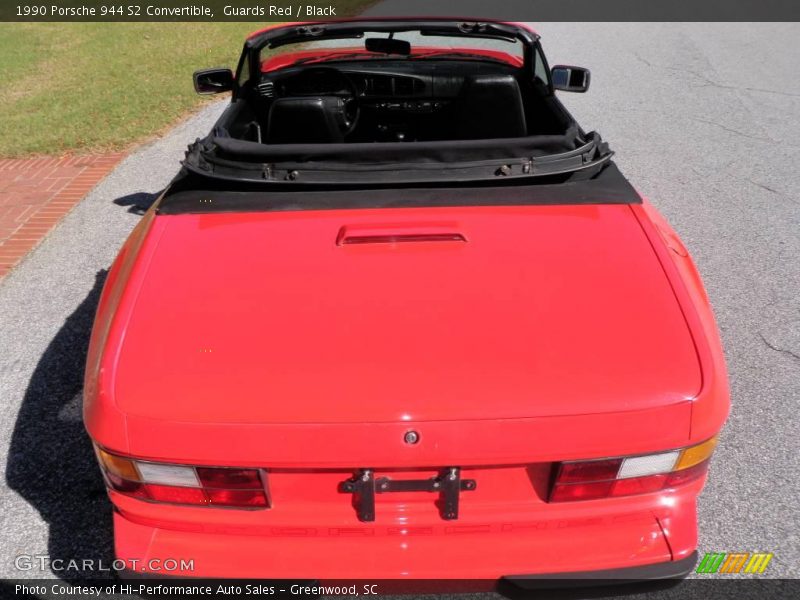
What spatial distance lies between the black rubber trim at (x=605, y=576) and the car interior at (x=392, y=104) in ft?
6.35

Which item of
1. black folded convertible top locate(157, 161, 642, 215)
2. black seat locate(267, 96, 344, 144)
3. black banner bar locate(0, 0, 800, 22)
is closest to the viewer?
black folded convertible top locate(157, 161, 642, 215)

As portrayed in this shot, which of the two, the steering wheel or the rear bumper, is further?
the steering wheel

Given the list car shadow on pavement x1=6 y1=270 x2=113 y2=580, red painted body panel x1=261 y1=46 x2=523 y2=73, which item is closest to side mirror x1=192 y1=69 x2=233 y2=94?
red painted body panel x1=261 y1=46 x2=523 y2=73

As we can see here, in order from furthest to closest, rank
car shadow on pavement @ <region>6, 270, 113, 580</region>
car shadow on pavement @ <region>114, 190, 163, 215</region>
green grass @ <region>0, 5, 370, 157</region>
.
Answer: green grass @ <region>0, 5, 370, 157</region>
car shadow on pavement @ <region>114, 190, 163, 215</region>
car shadow on pavement @ <region>6, 270, 113, 580</region>

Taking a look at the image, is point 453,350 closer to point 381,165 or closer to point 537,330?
point 537,330

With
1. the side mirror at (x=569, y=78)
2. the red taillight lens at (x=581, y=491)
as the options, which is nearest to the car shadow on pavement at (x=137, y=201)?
the side mirror at (x=569, y=78)

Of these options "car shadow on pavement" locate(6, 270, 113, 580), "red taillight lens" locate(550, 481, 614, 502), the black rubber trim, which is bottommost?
"car shadow on pavement" locate(6, 270, 113, 580)

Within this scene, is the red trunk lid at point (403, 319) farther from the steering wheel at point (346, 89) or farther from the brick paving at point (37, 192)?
the brick paving at point (37, 192)

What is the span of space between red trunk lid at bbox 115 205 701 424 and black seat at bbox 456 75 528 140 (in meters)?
1.03

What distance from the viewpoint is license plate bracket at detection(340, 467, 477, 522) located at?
1.75 m

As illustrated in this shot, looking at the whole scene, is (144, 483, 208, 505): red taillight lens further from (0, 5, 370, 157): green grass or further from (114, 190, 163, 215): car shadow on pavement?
(0, 5, 370, 157): green grass

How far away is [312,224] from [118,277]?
69 cm

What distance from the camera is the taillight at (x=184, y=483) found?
5.77ft

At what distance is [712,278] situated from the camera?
168 inches
